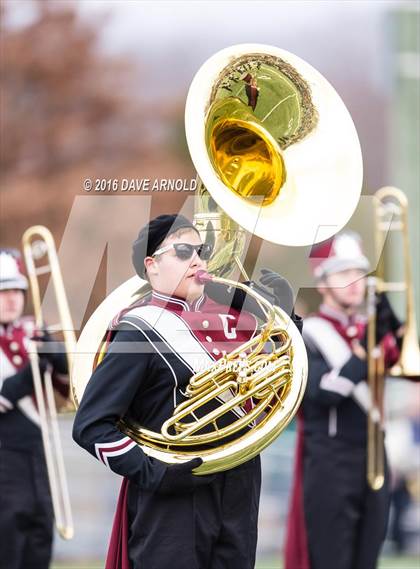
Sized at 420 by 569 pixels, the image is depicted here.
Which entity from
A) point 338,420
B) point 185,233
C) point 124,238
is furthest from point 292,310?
point 124,238

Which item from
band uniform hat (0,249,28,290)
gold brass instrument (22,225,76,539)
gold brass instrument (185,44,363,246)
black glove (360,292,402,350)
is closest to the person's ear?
gold brass instrument (185,44,363,246)

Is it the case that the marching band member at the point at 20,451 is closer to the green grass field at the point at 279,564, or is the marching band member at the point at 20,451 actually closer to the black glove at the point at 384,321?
the black glove at the point at 384,321

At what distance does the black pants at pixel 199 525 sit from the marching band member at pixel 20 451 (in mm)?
2128

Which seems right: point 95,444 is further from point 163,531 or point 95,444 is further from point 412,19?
point 412,19

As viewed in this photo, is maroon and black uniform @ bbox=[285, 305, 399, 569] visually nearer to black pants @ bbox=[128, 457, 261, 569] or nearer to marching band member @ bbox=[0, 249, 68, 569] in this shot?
marching band member @ bbox=[0, 249, 68, 569]

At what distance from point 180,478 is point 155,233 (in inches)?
29.5

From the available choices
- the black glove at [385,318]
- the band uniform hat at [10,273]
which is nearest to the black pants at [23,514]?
the band uniform hat at [10,273]

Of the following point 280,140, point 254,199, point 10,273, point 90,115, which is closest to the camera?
point 254,199

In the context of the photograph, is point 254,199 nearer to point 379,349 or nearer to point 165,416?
point 165,416

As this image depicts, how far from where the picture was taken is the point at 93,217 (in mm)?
16875

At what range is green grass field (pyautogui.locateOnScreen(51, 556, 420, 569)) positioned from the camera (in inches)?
320

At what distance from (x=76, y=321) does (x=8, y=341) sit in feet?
1.59

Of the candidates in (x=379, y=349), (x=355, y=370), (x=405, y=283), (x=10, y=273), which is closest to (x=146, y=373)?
(x=10, y=273)

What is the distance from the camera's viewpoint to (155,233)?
4383 mm
